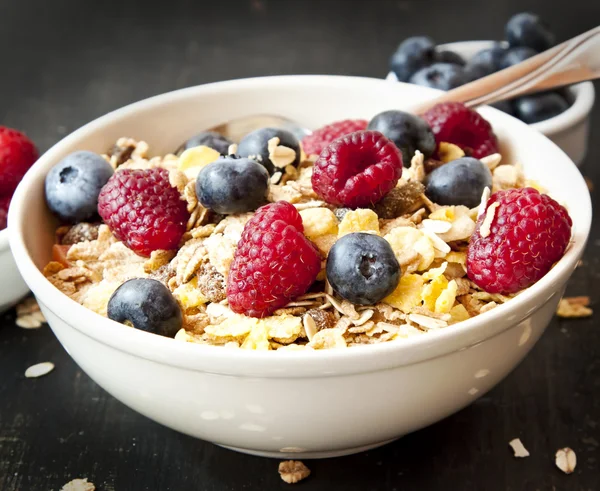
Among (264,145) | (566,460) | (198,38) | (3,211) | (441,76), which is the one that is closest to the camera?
(566,460)

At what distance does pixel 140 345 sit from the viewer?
88 cm

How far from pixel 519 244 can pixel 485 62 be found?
92 centimetres

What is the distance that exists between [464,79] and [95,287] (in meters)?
0.96

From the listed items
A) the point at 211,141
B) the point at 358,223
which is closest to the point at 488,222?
the point at 358,223

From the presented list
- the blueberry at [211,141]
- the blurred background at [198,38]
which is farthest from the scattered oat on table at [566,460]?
the blurred background at [198,38]

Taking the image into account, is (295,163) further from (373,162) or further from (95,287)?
(95,287)

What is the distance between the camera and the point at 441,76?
1732 millimetres

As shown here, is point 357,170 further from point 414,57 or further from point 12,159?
point 414,57

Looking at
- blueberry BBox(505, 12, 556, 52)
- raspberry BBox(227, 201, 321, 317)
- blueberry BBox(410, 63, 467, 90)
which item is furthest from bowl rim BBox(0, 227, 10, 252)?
blueberry BBox(505, 12, 556, 52)

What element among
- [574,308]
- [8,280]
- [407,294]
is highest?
[407,294]

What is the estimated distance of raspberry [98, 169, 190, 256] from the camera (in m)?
1.09

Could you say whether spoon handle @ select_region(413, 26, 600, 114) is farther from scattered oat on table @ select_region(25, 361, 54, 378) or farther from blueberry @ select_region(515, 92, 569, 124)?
scattered oat on table @ select_region(25, 361, 54, 378)

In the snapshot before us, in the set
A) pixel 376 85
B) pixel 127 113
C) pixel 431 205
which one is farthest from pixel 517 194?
pixel 127 113

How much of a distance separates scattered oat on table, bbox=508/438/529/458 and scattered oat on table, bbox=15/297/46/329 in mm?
760
